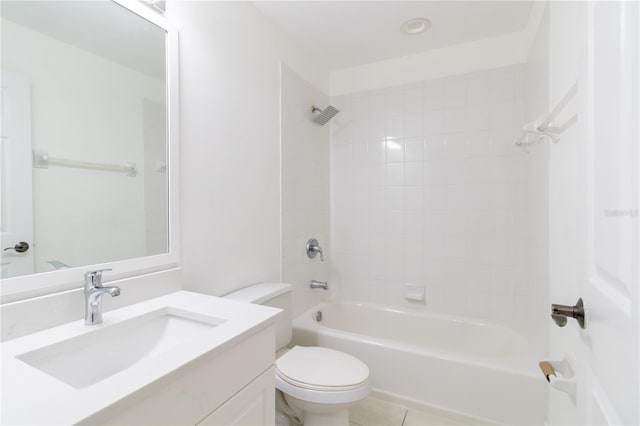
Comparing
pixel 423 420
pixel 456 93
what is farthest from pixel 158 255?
pixel 456 93

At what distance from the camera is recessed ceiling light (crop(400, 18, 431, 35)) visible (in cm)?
190

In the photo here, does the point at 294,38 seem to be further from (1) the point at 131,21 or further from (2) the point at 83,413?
(2) the point at 83,413

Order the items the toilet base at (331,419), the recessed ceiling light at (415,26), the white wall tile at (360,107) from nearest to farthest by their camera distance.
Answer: the toilet base at (331,419) < the recessed ceiling light at (415,26) < the white wall tile at (360,107)

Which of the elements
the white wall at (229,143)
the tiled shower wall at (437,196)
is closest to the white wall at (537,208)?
the tiled shower wall at (437,196)

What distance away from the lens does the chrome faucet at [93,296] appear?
0.87 metres

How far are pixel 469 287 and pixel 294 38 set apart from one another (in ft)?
7.18

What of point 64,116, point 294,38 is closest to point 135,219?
point 64,116

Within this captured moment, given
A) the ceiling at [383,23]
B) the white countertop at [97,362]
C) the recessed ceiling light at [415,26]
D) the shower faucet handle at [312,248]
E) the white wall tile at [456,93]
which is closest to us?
the white countertop at [97,362]

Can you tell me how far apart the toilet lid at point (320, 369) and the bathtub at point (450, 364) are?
35 centimetres

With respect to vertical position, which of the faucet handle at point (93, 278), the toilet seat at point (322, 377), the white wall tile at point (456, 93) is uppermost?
the white wall tile at point (456, 93)

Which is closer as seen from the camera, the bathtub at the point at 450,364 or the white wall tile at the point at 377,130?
the bathtub at the point at 450,364

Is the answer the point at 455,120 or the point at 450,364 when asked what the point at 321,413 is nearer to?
the point at 450,364

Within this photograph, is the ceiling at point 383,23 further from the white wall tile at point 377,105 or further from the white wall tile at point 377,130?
the white wall tile at point 377,130

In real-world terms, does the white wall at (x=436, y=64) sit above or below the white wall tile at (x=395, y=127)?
above
